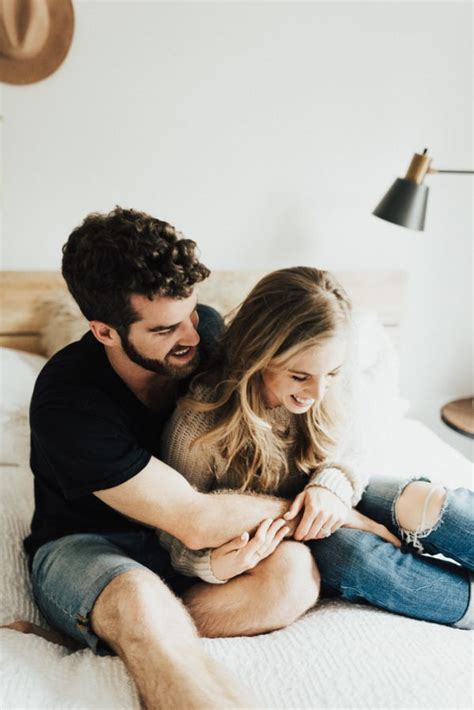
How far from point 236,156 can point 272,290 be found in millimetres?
950

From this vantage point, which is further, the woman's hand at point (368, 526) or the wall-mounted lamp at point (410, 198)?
the wall-mounted lamp at point (410, 198)

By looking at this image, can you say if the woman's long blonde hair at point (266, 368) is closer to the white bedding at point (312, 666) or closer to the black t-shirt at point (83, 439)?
the black t-shirt at point (83, 439)

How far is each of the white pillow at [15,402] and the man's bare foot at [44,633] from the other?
0.52 m

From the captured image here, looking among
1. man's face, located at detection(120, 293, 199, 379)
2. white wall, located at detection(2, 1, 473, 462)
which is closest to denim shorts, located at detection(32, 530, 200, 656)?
man's face, located at detection(120, 293, 199, 379)

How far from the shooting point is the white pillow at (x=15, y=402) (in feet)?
5.23

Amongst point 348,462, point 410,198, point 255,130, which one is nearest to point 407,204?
point 410,198

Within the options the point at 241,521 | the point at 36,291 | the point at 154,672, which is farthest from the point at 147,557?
the point at 36,291

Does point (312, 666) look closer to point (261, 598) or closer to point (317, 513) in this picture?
point (261, 598)

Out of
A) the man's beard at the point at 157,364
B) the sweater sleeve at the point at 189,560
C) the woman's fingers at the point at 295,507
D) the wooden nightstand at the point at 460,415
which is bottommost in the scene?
the wooden nightstand at the point at 460,415

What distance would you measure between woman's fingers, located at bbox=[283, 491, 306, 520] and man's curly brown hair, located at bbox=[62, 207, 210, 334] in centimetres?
45

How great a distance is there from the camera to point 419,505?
128 cm

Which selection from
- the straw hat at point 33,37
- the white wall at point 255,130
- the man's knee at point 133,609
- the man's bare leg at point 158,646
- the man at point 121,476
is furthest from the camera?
the white wall at point 255,130

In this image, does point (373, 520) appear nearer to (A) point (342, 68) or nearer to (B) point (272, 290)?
(B) point (272, 290)

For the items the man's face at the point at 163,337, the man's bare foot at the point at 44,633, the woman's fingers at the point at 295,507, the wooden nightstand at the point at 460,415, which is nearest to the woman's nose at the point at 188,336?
the man's face at the point at 163,337
